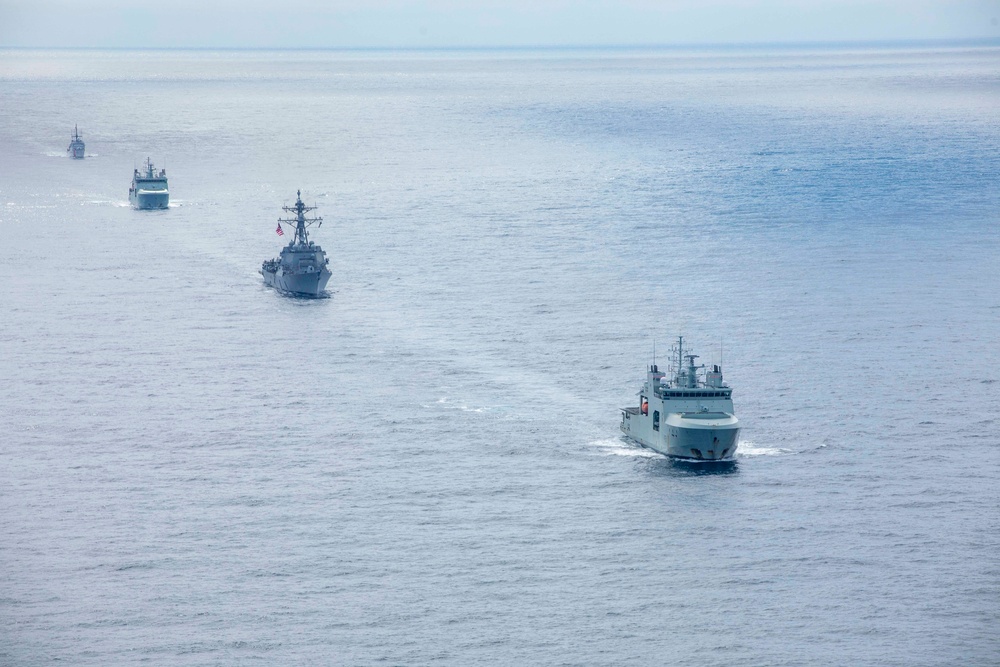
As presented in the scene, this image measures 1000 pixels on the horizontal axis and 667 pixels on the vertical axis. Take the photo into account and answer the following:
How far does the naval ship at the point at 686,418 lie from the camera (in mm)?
99375

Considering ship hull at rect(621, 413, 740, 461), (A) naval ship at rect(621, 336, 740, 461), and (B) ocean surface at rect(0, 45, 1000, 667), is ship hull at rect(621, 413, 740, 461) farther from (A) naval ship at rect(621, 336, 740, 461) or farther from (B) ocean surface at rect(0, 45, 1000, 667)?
(B) ocean surface at rect(0, 45, 1000, 667)

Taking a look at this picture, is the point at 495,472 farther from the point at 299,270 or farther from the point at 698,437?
the point at 299,270

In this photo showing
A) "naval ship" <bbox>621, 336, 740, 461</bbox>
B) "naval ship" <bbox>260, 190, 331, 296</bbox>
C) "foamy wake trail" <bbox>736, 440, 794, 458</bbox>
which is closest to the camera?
"naval ship" <bbox>621, 336, 740, 461</bbox>

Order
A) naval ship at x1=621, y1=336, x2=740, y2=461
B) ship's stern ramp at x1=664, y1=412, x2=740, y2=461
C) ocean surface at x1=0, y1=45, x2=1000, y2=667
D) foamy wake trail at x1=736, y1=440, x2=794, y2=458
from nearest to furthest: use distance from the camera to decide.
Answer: ocean surface at x1=0, y1=45, x2=1000, y2=667 < ship's stern ramp at x1=664, y1=412, x2=740, y2=461 < naval ship at x1=621, y1=336, x2=740, y2=461 < foamy wake trail at x1=736, y1=440, x2=794, y2=458

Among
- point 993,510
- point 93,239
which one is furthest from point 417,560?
point 93,239

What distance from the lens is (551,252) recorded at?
177 m

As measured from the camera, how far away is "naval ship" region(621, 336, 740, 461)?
9938 centimetres

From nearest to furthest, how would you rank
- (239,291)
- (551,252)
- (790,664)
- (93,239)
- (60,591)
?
(790,664) < (60,591) < (239,291) < (551,252) < (93,239)

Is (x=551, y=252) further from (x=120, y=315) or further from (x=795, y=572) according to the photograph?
(x=795, y=572)

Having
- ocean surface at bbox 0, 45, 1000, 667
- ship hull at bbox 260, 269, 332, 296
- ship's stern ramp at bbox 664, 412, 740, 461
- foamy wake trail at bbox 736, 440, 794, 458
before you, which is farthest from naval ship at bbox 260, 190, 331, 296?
foamy wake trail at bbox 736, 440, 794, 458

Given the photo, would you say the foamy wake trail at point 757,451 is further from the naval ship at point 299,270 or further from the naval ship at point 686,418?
the naval ship at point 299,270

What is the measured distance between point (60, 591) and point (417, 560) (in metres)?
17.7

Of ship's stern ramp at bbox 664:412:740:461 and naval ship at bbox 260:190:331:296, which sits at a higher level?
naval ship at bbox 260:190:331:296

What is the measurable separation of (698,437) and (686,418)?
6.69 ft
